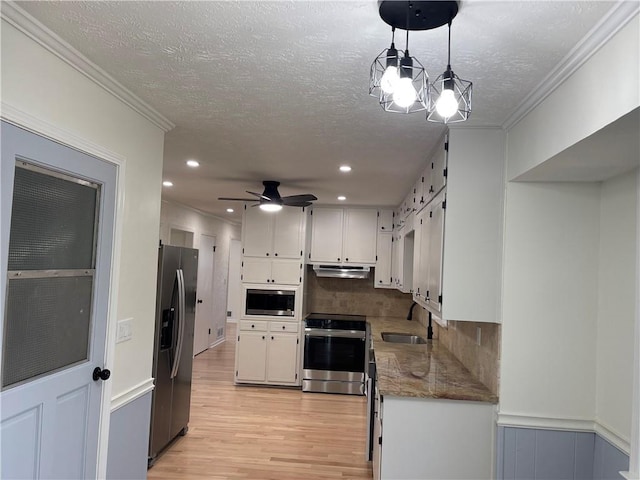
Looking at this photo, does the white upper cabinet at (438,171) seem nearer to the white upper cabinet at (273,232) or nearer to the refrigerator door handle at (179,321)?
the refrigerator door handle at (179,321)

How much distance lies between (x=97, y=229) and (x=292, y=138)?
1.40 m

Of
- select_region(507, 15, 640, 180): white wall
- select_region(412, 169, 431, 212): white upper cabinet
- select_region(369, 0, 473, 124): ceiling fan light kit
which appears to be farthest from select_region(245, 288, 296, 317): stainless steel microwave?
select_region(369, 0, 473, 124): ceiling fan light kit

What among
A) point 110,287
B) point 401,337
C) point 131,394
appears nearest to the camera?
point 110,287

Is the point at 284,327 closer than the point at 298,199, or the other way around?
the point at 298,199

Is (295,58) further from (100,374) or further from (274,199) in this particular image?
(274,199)

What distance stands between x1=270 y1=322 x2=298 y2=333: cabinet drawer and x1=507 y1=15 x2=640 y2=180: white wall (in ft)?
12.9

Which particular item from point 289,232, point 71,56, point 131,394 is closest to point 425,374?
point 131,394

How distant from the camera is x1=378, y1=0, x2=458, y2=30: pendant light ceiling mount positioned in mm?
1352

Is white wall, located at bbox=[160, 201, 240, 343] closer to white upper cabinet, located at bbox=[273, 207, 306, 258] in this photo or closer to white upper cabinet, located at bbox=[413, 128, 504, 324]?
white upper cabinet, located at bbox=[273, 207, 306, 258]

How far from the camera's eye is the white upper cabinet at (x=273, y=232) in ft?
19.1

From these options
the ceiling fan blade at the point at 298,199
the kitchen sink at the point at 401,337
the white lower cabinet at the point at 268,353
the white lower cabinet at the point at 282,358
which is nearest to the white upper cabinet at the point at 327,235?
the white lower cabinet at the point at 268,353

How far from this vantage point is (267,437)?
409 cm

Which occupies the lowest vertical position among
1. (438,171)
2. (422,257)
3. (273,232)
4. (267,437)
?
(267,437)

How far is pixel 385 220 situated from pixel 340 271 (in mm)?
937
